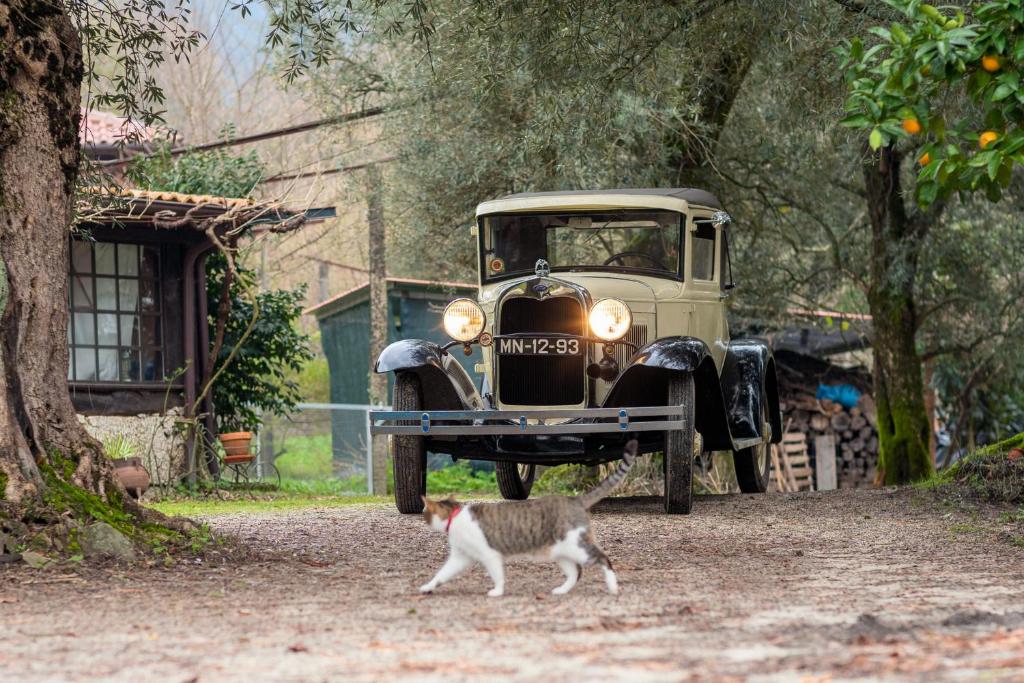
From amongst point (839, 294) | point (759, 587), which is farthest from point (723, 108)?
point (759, 587)

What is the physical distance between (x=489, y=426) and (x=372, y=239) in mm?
11119

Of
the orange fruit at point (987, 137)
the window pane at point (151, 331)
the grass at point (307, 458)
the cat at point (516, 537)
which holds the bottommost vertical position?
the grass at point (307, 458)

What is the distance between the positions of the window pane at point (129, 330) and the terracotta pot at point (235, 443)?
1485 mm

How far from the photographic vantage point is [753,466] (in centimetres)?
1138

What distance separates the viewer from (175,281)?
591 inches

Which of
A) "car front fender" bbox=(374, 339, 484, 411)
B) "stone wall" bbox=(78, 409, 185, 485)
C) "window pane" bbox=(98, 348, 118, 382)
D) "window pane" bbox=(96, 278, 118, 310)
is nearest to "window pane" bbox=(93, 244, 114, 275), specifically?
"window pane" bbox=(96, 278, 118, 310)

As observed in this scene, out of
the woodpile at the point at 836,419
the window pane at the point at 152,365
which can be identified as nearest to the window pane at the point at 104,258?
the window pane at the point at 152,365

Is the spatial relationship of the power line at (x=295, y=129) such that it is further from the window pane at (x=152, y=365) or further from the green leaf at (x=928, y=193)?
the green leaf at (x=928, y=193)

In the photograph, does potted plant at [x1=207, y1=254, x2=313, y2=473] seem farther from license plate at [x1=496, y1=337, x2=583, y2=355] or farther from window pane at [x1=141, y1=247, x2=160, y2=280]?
license plate at [x1=496, y1=337, x2=583, y2=355]

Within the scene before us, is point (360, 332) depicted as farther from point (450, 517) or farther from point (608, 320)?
point (450, 517)

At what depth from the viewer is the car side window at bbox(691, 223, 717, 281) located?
981 centimetres

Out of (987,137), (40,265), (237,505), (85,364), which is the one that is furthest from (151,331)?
(987,137)

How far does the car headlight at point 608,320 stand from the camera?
8.74m

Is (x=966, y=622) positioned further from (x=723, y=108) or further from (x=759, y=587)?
(x=723, y=108)
